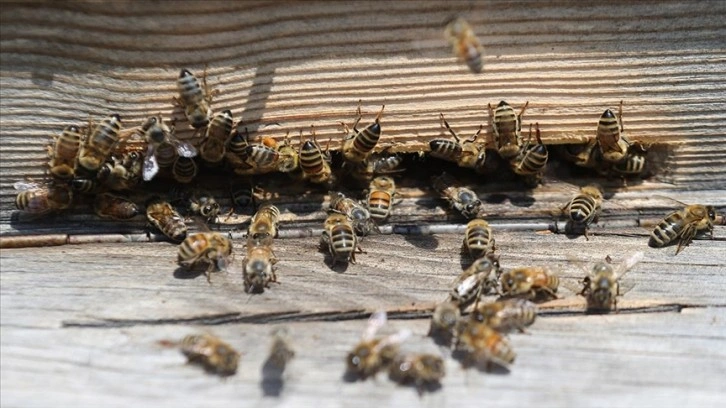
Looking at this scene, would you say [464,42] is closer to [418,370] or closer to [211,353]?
[418,370]

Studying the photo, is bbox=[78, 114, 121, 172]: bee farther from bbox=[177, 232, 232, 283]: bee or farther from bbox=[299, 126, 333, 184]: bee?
bbox=[299, 126, 333, 184]: bee

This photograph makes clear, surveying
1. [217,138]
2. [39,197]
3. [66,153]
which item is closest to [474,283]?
[217,138]

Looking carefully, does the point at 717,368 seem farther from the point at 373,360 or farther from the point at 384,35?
the point at 384,35

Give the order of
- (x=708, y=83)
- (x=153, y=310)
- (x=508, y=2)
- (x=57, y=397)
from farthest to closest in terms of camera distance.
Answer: (x=708, y=83) < (x=508, y=2) < (x=153, y=310) < (x=57, y=397)

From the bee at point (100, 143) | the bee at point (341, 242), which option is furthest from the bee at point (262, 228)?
the bee at point (100, 143)

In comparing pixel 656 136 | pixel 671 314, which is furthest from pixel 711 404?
pixel 656 136

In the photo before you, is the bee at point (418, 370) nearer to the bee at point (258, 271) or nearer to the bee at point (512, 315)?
the bee at point (512, 315)
